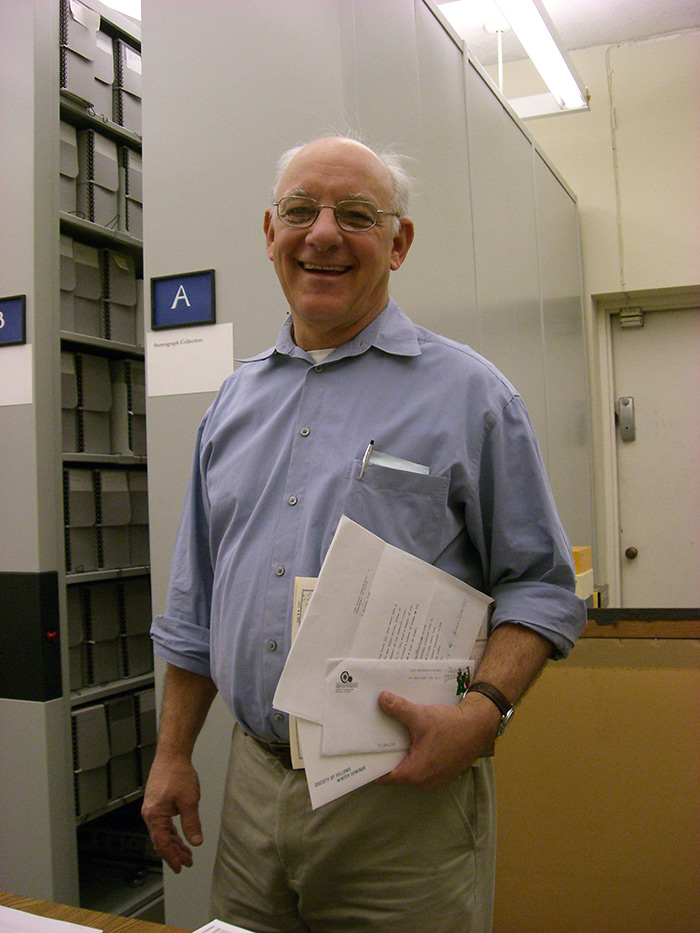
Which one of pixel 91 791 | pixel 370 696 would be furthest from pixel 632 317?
pixel 370 696

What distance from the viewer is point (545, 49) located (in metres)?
2.94

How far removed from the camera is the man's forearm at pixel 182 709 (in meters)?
1.21

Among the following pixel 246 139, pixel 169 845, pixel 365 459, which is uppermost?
pixel 246 139

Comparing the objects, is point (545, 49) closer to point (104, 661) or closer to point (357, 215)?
point (357, 215)

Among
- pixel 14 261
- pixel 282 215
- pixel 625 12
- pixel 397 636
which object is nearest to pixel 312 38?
pixel 282 215

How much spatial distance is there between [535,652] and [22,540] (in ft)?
4.92

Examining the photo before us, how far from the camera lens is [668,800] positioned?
6.04ft

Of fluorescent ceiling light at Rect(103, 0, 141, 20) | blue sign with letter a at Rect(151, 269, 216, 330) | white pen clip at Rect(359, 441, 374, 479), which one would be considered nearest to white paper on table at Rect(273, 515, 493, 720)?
white pen clip at Rect(359, 441, 374, 479)

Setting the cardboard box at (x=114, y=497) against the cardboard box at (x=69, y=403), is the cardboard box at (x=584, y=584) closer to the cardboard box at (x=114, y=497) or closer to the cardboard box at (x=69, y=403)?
the cardboard box at (x=114, y=497)

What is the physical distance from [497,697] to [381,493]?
29 centimetres

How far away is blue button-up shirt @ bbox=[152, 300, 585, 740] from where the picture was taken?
1.01m

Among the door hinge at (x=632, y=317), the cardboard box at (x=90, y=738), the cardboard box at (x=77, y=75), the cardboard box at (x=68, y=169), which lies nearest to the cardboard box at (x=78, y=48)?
the cardboard box at (x=77, y=75)

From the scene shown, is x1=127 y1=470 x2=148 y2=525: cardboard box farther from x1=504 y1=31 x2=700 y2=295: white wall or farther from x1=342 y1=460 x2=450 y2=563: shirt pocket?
x1=504 y1=31 x2=700 y2=295: white wall

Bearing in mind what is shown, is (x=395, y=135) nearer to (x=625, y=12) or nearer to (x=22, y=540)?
(x=22, y=540)
